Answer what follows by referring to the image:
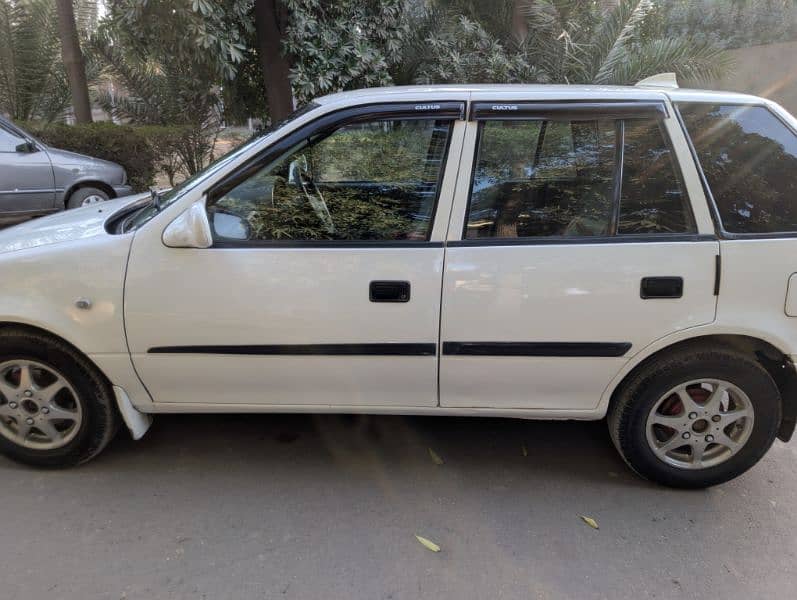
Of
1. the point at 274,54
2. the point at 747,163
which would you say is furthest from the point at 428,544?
the point at 274,54

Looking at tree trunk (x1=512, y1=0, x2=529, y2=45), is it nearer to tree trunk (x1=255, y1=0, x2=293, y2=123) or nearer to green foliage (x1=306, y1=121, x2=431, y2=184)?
tree trunk (x1=255, y1=0, x2=293, y2=123)

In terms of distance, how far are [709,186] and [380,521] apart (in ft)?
6.64

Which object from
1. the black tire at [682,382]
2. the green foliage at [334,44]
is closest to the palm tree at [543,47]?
the green foliage at [334,44]

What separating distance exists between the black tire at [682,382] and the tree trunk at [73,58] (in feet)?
31.2

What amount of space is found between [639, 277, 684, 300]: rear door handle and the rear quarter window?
13.0 inches

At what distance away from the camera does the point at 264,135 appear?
2.77 m

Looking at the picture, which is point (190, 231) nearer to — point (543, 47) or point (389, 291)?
point (389, 291)

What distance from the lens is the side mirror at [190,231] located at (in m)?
2.57

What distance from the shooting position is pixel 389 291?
2605 mm

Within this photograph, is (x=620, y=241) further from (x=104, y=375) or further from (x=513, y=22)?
(x=513, y=22)

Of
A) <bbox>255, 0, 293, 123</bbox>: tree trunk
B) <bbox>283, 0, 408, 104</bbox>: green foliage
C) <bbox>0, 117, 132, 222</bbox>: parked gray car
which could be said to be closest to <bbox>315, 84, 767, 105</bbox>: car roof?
<bbox>283, 0, 408, 104</bbox>: green foliage

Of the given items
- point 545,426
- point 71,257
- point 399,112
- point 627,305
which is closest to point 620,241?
point 627,305

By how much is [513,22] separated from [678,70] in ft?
8.36

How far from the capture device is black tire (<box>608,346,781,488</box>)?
2695mm
